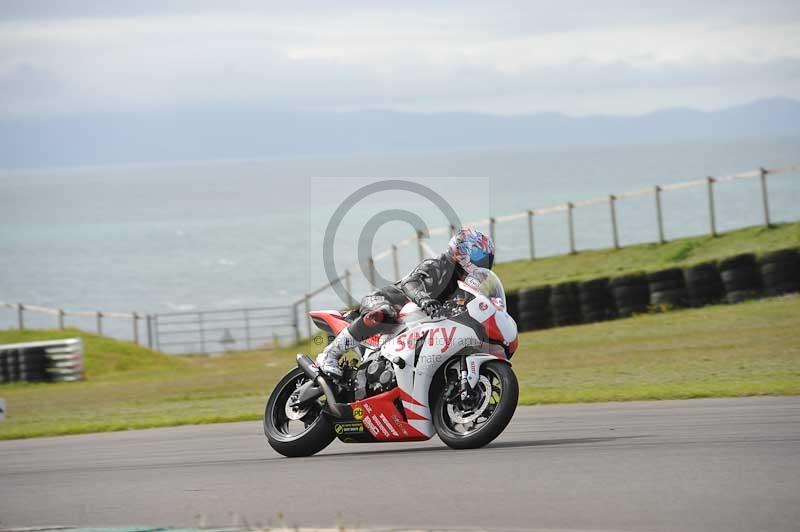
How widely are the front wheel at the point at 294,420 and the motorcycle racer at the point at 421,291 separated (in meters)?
0.45

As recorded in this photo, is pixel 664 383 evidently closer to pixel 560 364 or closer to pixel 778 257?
pixel 560 364

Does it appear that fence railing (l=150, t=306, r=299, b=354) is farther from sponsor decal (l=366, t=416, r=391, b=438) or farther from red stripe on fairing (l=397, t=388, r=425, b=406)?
red stripe on fairing (l=397, t=388, r=425, b=406)

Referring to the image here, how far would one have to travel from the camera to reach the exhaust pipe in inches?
386

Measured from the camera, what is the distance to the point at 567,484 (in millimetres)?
7531

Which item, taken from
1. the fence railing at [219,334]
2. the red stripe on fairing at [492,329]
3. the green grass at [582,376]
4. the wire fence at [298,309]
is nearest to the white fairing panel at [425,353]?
the red stripe on fairing at [492,329]

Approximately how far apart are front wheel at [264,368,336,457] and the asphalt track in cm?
18

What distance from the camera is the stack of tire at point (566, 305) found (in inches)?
957

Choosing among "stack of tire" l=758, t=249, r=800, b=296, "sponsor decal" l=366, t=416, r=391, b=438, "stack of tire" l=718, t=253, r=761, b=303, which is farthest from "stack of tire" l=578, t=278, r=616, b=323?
"sponsor decal" l=366, t=416, r=391, b=438

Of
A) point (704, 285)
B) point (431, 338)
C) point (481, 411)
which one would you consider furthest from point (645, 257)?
point (481, 411)

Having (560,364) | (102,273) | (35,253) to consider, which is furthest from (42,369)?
(35,253)

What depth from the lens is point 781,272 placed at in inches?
900

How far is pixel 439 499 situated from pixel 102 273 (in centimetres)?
11269

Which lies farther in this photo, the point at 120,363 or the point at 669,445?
the point at 120,363

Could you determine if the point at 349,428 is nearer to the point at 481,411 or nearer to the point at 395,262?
the point at 481,411
